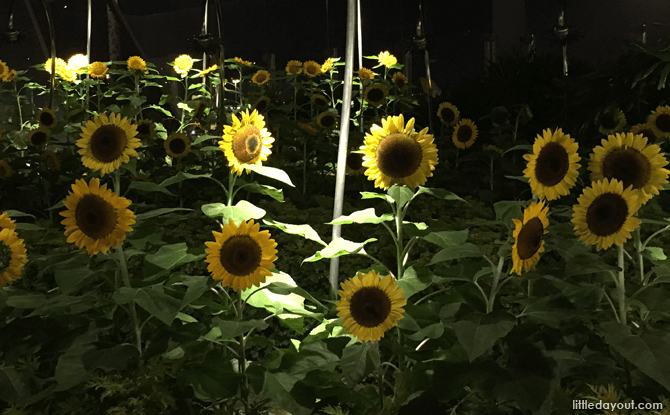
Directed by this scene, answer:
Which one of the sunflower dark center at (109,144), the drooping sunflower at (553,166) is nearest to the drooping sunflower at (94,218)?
the sunflower dark center at (109,144)

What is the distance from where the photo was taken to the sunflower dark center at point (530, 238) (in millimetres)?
1209

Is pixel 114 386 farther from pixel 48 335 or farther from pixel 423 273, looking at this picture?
pixel 423 273

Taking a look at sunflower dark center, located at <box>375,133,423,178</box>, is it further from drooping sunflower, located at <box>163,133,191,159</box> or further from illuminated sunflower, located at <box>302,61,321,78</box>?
illuminated sunflower, located at <box>302,61,321,78</box>

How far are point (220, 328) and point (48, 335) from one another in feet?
1.39

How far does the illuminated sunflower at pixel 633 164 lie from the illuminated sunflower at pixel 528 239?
221 millimetres

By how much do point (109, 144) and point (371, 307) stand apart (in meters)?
0.66

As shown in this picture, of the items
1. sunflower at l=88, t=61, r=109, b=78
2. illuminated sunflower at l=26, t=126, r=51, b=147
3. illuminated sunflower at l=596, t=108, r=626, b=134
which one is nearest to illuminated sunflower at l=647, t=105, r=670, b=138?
illuminated sunflower at l=596, t=108, r=626, b=134

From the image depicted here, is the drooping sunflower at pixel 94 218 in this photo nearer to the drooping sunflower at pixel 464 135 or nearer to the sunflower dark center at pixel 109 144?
the sunflower dark center at pixel 109 144

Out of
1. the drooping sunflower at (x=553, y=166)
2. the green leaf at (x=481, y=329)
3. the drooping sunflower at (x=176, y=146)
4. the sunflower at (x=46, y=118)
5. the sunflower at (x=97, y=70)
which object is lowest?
the green leaf at (x=481, y=329)

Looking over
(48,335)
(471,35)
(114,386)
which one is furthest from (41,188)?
(471,35)

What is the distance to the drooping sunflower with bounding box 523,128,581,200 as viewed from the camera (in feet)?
4.29

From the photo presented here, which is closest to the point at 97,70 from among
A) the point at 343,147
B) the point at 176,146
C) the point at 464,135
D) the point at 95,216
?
the point at 176,146

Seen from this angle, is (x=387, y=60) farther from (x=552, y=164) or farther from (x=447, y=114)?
(x=552, y=164)

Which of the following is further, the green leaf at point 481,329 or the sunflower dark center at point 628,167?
the sunflower dark center at point 628,167
